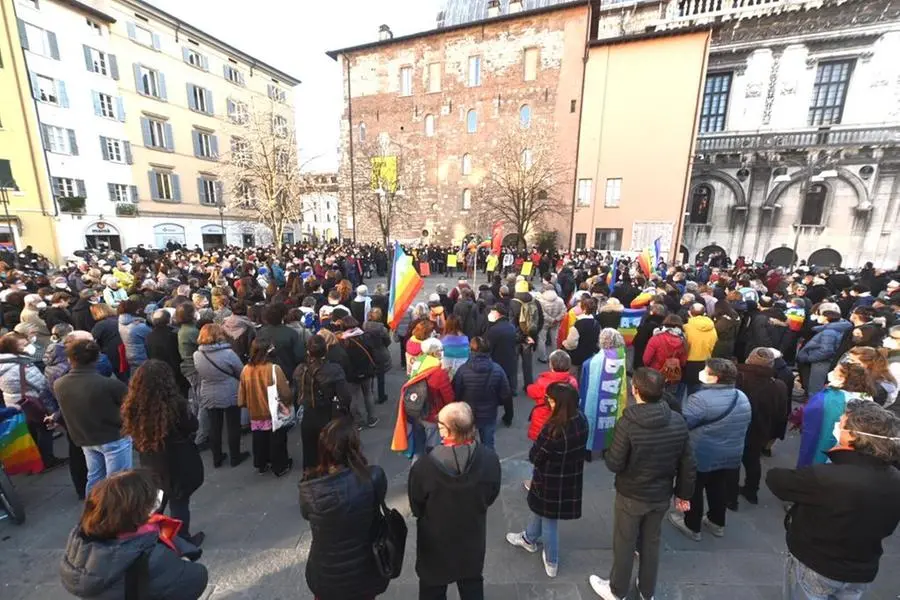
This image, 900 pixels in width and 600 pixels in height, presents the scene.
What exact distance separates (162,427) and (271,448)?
1776mm

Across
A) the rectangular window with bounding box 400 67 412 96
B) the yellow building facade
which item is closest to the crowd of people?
the yellow building facade

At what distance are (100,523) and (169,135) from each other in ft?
115

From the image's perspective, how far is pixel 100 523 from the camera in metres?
1.59

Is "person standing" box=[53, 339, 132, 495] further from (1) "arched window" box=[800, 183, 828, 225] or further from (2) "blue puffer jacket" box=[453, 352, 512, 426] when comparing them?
(1) "arched window" box=[800, 183, 828, 225]

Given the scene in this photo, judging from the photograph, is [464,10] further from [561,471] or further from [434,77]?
[561,471]

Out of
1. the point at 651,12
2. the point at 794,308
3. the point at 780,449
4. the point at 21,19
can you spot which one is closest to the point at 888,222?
the point at 651,12

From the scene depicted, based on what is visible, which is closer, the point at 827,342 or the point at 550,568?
the point at 550,568

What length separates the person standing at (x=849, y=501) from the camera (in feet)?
6.73

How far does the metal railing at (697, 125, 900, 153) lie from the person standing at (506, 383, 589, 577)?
31.0 metres

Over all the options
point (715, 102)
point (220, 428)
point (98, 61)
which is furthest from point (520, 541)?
point (98, 61)

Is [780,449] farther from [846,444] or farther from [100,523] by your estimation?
[100,523]

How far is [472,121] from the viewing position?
30.6m

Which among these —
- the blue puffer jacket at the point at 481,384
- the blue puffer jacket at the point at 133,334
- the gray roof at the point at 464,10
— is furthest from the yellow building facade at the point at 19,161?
the gray roof at the point at 464,10

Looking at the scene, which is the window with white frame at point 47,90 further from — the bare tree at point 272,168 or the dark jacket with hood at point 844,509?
the dark jacket with hood at point 844,509
